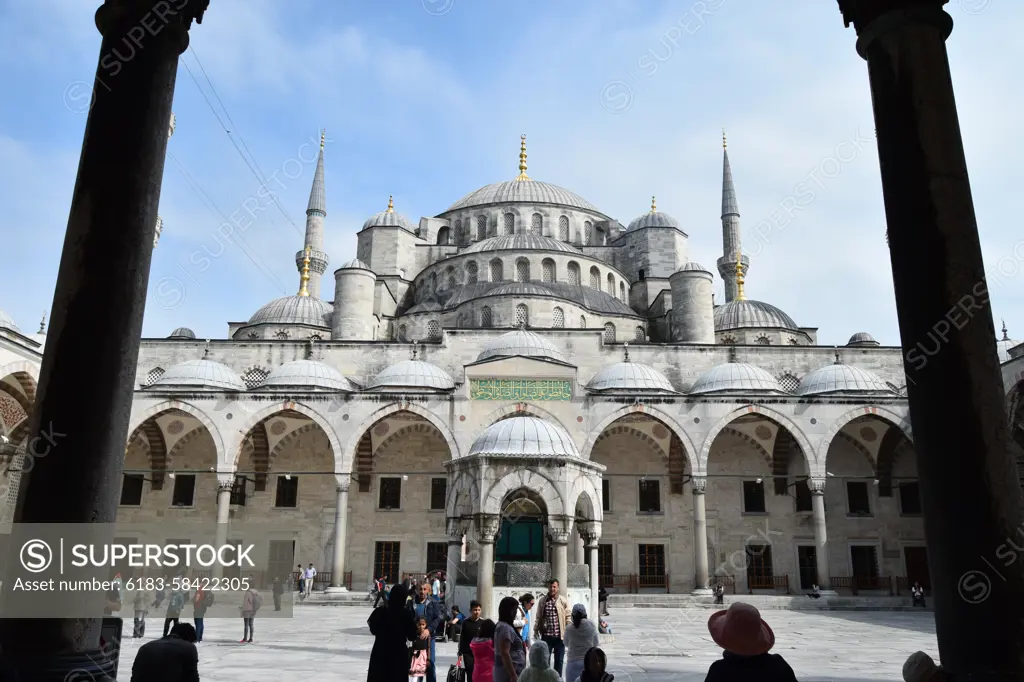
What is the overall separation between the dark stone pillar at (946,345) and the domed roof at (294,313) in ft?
81.9

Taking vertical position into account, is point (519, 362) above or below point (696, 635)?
above

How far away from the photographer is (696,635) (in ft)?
38.1

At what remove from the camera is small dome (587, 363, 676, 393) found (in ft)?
68.5

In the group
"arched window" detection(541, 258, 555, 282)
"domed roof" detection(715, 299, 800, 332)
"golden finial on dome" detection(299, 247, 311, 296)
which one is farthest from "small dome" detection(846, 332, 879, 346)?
"golden finial on dome" detection(299, 247, 311, 296)

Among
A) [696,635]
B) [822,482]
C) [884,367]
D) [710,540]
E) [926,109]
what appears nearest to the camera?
[926,109]

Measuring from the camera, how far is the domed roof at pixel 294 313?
88.4 ft

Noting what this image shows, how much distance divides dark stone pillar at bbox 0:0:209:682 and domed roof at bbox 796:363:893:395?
1903 centimetres

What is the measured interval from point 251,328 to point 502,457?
19.4m

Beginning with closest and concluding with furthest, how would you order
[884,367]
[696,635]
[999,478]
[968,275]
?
[999,478]
[968,275]
[696,635]
[884,367]

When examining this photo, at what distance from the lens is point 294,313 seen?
27.2 meters

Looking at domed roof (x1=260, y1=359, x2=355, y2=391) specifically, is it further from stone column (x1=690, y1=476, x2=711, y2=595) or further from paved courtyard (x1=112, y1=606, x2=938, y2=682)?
stone column (x1=690, y1=476, x2=711, y2=595)

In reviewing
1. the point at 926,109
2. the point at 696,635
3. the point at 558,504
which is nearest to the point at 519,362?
the point at 696,635

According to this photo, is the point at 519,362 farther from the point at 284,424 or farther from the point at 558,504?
the point at 558,504

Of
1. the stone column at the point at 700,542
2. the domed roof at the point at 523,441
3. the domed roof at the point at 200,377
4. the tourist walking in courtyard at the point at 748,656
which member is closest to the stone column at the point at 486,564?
the domed roof at the point at 523,441
